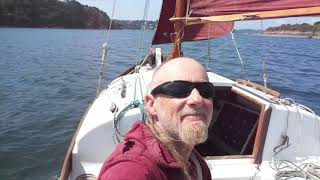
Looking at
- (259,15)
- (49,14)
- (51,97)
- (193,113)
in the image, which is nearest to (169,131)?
(193,113)

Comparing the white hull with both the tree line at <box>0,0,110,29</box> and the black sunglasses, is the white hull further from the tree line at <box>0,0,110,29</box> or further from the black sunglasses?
the tree line at <box>0,0,110,29</box>

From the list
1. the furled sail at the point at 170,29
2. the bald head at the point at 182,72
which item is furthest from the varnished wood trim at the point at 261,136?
the bald head at the point at 182,72

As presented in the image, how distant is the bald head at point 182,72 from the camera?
1.95 meters

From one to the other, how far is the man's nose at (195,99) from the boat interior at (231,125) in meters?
3.34

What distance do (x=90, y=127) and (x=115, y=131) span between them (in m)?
0.27

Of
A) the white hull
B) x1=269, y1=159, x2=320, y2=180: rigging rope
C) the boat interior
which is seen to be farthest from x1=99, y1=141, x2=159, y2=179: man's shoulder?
the boat interior

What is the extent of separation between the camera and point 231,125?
591cm

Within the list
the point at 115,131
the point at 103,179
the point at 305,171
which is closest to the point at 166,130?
the point at 103,179

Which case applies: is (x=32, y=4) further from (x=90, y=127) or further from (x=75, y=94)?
(x=90, y=127)

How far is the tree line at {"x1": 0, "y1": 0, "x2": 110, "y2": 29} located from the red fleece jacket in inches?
4066

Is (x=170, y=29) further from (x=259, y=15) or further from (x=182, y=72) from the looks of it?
(x=182, y=72)

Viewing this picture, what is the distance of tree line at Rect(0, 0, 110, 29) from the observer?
326 ft

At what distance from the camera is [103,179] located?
1.65 meters

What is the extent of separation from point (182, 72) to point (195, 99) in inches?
6.4
